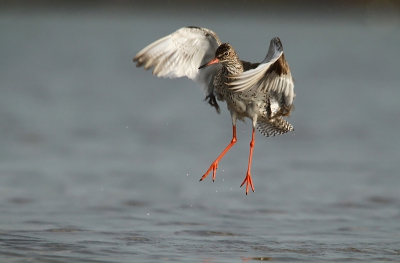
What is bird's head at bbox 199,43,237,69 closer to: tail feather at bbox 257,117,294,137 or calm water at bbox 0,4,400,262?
tail feather at bbox 257,117,294,137

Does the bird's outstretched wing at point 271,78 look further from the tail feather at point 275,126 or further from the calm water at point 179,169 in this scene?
the calm water at point 179,169

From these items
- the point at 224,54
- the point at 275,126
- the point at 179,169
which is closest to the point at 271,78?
the point at 224,54

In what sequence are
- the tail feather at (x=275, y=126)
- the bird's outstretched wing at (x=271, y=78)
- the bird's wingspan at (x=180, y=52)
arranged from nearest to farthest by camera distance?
the bird's outstretched wing at (x=271, y=78) → the bird's wingspan at (x=180, y=52) → the tail feather at (x=275, y=126)

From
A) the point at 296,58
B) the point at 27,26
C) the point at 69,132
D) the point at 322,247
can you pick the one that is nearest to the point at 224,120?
the point at 69,132

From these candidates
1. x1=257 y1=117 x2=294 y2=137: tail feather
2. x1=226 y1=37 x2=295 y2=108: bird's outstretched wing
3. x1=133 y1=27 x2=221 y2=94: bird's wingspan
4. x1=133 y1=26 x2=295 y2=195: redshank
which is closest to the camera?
x1=226 y1=37 x2=295 y2=108: bird's outstretched wing

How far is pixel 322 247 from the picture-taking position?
22.4 feet

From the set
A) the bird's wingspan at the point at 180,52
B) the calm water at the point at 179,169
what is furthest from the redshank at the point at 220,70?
the calm water at the point at 179,169

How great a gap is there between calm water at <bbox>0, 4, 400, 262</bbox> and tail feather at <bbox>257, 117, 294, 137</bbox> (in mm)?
1042

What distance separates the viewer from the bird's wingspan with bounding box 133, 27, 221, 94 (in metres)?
6.98

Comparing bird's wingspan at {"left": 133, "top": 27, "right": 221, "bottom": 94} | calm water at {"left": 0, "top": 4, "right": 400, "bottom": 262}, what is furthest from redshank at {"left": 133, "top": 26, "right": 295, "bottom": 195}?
calm water at {"left": 0, "top": 4, "right": 400, "bottom": 262}

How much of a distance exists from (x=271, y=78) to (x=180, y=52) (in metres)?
1.17

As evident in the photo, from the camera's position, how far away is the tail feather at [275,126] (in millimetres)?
7551

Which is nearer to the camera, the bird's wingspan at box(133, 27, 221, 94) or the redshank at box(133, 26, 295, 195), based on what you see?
the redshank at box(133, 26, 295, 195)

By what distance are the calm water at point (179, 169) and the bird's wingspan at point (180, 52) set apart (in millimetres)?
1734
